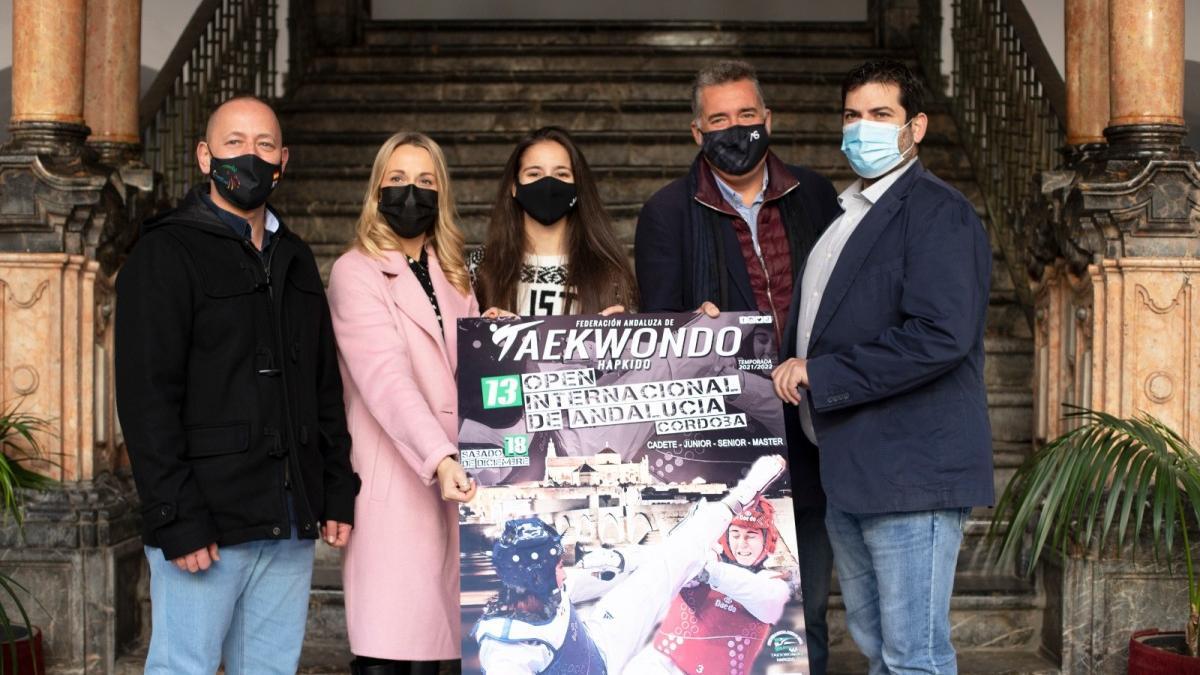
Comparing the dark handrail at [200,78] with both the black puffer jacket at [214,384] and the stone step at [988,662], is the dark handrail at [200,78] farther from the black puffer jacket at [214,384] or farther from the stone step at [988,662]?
the stone step at [988,662]

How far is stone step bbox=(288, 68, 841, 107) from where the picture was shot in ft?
27.9

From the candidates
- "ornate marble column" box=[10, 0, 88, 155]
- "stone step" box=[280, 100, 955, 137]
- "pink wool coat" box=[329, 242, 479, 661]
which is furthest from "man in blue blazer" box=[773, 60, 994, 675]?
"stone step" box=[280, 100, 955, 137]

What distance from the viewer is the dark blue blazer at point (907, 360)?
278 centimetres

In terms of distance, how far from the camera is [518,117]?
8219 millimetres

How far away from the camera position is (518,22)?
9.73 meters

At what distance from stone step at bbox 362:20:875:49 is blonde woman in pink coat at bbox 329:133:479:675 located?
6.28 m

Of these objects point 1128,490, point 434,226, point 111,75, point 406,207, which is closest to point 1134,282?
point 1128,490

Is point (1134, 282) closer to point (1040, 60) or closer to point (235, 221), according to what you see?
point (1040, 60)

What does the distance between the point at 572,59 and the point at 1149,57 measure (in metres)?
5.11

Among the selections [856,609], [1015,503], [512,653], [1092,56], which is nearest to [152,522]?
[512,653]

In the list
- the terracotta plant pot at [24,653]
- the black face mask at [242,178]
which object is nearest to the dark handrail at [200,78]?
the terracotta plant pot at [24,653]

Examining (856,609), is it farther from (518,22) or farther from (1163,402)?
(518,22)

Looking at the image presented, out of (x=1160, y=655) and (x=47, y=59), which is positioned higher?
(x=47, y=59)

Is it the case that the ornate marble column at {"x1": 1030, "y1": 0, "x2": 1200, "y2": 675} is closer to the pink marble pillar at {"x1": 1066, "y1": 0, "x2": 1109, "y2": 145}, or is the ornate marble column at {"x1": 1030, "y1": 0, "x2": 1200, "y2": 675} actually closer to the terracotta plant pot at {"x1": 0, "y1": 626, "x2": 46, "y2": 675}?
the pink marble pillar at {"x1": 1066, "y1": 0, "x2": 1109, "y2": 145}
